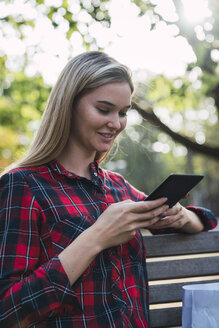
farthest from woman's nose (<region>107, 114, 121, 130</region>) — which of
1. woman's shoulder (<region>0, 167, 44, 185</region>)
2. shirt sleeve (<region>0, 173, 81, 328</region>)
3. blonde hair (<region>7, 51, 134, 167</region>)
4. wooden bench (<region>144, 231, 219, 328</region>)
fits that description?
wooden bench (<region>144, 231, 219, 328</region>)

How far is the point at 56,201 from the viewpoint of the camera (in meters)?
1.85

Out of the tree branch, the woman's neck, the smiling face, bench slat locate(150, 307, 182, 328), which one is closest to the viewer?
the smiling face

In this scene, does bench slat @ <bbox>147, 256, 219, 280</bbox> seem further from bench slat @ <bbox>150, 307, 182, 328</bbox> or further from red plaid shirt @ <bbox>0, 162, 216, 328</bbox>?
red plaid shirt @ <bbox>0, 162, 216, 328</bbox>

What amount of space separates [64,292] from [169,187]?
0.60m

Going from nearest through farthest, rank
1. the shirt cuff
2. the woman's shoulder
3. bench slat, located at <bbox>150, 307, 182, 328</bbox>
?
the woman's shoulder
bench slat, located at <bbox>150, 307, 182, 328</bbox>
the shirt cuff

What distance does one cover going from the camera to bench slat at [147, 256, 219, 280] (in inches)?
96.5

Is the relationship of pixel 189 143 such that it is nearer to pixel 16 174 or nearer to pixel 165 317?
pixel 165 317

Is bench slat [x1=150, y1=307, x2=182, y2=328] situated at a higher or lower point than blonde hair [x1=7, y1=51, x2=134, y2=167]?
lower

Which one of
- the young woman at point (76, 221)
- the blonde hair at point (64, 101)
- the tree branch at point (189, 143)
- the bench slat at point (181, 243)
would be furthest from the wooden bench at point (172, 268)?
the tree branch at point (189, 143)

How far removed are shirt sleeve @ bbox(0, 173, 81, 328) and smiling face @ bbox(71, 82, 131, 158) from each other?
1.41 ft

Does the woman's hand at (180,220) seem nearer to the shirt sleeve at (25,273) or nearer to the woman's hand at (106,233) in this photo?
the woman's hand at (106,233)

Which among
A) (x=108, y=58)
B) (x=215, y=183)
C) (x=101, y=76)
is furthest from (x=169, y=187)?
(x=215, y=183)

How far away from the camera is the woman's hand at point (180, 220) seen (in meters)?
2.18

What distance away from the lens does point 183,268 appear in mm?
2480
